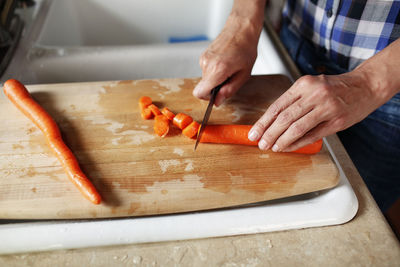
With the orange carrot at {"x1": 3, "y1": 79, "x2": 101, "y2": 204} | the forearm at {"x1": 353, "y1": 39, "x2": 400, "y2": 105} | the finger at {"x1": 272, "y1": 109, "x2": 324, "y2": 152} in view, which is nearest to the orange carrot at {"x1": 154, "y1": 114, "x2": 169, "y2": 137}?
the orange carrot at {"x1": 3, "y1": 79, "x2": 101, "y2": 204}

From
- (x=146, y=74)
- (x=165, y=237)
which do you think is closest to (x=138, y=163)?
(x=165, y=237)

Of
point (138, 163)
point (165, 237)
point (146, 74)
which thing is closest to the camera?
point (165, 237)

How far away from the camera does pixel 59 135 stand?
942mm

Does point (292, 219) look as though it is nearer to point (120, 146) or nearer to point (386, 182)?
point (120, 146)

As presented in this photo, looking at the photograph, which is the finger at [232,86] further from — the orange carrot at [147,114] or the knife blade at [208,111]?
the orange carrot at [147,114]

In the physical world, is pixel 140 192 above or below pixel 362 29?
below

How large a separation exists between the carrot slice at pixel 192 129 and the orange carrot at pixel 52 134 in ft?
1.08

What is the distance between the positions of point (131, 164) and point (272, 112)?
442mm

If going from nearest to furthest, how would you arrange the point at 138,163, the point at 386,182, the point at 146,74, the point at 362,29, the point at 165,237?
the point at 165,237 → the point at 138,163 → the point at 362,29 → the point at 386,182 → the point at 146,74

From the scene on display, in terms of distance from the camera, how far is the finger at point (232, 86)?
1.06 m

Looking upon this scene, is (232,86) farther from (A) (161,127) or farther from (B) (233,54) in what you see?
(A) (161,127)

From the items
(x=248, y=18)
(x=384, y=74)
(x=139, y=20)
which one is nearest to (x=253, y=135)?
(x=384, y=74)

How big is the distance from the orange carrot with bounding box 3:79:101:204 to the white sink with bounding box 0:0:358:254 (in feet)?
0.30

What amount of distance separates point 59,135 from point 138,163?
0.90ft
